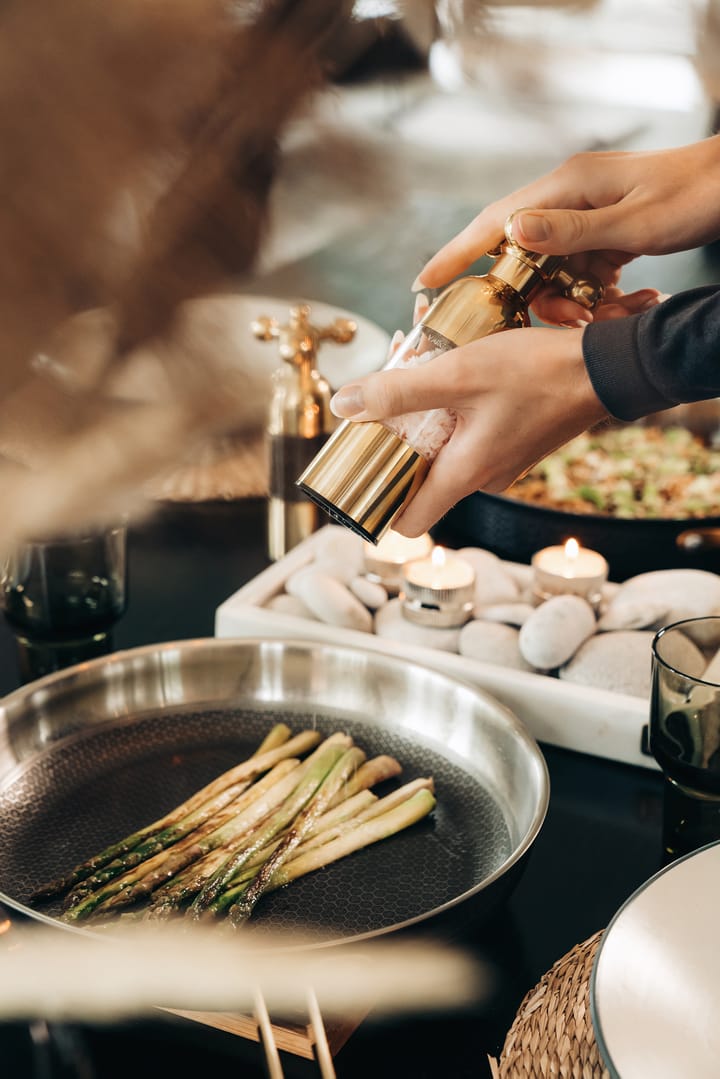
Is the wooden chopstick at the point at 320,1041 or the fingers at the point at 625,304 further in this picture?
the fingers at the point at 625,304

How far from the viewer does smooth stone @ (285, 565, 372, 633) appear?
0.96m

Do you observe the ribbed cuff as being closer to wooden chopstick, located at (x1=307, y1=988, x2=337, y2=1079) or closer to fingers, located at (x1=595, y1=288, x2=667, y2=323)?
fingers, located at (x1=595, y1=288, x2=667, y2=323)

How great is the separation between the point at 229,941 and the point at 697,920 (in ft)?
0.89

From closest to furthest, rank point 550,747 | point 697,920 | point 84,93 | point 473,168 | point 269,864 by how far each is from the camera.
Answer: point 84,93 → point 473,168 → point 697,920 → point 269,864 → point 550,747

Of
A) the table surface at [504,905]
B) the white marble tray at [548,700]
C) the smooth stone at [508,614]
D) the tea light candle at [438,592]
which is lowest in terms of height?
the table surface at [504,905]

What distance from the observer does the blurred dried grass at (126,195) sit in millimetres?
97

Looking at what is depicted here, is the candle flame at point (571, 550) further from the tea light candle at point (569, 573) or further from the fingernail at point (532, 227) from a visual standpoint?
the fingernail at point (532, 227)

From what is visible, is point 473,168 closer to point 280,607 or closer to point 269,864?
point 269,864

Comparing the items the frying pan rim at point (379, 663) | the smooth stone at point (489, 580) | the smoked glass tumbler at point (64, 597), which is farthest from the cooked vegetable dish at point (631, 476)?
the smoked glass tumbler at point (64, 597)

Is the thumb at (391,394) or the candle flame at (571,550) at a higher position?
the thumb at (391,394)

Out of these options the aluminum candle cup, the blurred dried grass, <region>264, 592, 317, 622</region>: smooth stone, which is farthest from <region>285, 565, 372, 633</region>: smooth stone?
the blurred dried grass

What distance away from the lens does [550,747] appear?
879 millimetres

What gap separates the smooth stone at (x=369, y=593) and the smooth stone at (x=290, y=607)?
5cm

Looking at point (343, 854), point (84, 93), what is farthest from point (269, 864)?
point (84, 93)
